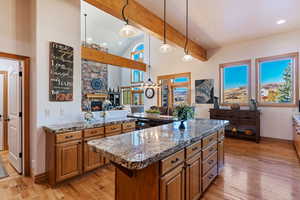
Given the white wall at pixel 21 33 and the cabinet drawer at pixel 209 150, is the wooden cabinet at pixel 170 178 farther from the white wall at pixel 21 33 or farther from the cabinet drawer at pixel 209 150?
the white wall at pixel 21 33

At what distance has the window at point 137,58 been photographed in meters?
10.4

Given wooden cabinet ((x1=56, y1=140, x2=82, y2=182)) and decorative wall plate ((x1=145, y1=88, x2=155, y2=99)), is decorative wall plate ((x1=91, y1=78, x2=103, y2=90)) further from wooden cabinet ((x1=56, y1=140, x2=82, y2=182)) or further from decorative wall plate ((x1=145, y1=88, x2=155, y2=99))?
wooden cabinet ((x1=56, y1=140, x2=82, y2=182))

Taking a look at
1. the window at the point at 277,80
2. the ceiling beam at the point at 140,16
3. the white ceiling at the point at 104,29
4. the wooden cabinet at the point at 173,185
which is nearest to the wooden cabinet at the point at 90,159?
the wooden cabinet at the point at 173,185

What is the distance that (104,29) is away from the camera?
890 cm

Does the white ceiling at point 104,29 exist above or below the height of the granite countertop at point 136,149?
above

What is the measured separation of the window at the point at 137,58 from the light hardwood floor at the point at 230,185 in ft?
27.1

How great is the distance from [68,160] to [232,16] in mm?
4743

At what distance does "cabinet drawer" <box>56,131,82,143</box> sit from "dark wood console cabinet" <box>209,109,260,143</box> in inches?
184

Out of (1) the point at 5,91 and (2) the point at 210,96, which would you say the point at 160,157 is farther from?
(2) the point at 210,96

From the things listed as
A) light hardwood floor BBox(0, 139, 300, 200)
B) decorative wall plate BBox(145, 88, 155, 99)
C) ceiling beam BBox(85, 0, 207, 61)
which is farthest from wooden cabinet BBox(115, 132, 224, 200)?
decorative wall plate BBox(145, 88, 155, 99)

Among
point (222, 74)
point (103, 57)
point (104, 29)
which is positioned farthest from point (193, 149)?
point (104, 29)

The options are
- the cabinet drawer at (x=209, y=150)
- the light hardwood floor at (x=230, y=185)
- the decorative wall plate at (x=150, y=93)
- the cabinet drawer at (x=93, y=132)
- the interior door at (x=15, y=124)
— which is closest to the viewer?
the cabinet drawer at (x=209, y=150)

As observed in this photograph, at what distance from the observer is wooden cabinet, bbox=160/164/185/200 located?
130 centimetres

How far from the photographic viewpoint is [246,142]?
15.8ft
